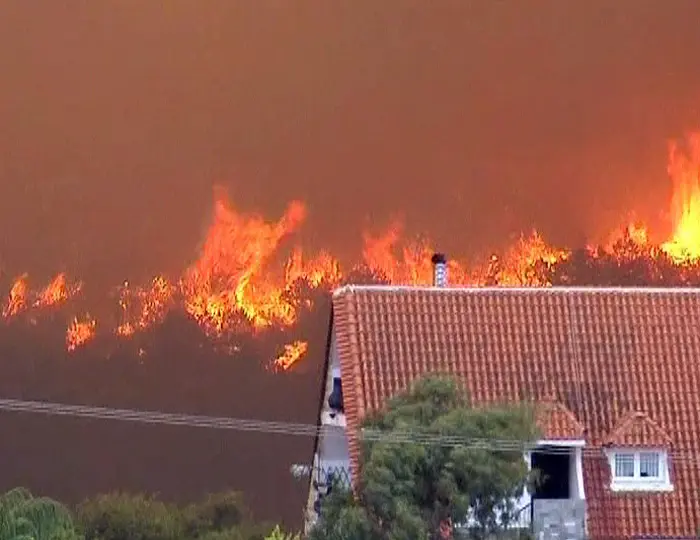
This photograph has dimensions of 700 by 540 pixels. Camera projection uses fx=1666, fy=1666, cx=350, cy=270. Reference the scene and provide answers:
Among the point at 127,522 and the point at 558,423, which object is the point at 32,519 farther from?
the point at 558,423

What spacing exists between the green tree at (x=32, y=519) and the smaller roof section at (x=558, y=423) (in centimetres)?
679

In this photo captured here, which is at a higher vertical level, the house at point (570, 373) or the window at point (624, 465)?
the house at point (570, 373)

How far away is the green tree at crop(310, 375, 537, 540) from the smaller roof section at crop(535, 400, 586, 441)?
2.05 meters

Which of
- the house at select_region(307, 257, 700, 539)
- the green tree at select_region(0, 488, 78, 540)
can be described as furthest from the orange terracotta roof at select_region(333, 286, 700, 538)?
the green tree at select_region(0, 488, 78, 540)

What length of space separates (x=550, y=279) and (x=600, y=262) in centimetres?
130

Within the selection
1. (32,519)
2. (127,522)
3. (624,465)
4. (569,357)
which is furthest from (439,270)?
(32,519)

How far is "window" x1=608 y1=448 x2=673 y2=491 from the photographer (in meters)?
24.3

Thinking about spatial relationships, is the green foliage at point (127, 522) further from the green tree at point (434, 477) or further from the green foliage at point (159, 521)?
the green tree at point (434, 477)

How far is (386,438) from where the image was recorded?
2144 centimetres

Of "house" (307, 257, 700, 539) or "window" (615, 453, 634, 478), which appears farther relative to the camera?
"window" (615, 453, 634, 478)

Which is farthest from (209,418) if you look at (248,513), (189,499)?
(248,513)

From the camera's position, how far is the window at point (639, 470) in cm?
2427

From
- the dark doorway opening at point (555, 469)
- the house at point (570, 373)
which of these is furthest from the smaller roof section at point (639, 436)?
the dark doorway opening at point (555, 469)

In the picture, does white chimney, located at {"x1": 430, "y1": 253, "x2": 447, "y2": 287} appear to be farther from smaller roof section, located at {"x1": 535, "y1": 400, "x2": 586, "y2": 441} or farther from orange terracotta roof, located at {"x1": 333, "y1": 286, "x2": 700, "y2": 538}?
smaller roof section, located at {"x1": 535, "y1": 400, "x2": 586, "y2": 441}
